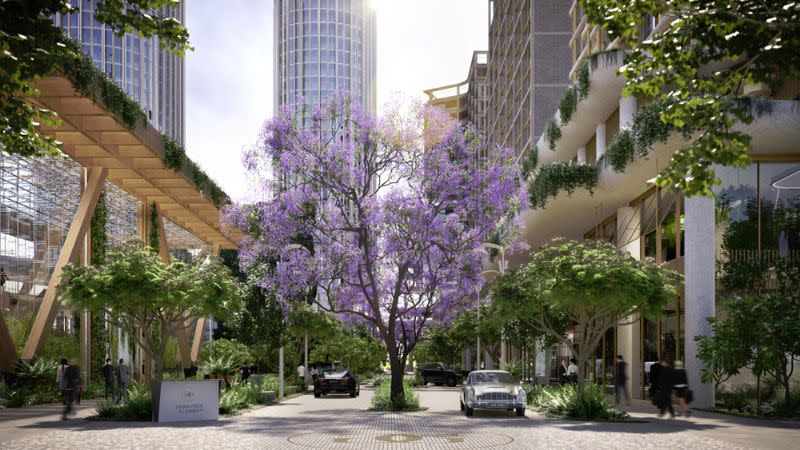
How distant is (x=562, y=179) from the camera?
1426 inches

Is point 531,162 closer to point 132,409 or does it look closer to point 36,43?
point 132,409

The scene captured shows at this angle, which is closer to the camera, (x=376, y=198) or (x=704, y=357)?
(x=704, y=357)

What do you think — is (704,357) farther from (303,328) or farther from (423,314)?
(303,328)

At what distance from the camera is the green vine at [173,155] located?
3572 cm

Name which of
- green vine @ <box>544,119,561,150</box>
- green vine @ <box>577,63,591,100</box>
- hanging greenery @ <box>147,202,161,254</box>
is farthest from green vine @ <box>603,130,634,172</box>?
hanging greenery @ <box>147,202,161,254</box>

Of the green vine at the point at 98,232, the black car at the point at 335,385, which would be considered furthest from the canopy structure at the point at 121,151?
the black car at the point at 335,385

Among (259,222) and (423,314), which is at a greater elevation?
(259,222)

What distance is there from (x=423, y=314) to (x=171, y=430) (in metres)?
16.0

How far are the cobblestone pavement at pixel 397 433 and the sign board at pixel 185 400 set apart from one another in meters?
0.75

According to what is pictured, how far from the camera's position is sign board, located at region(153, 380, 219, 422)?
2211 cm

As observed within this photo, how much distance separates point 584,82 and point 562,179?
151 inches

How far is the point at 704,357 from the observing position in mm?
24891

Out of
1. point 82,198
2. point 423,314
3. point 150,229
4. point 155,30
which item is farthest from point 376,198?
point 155,30

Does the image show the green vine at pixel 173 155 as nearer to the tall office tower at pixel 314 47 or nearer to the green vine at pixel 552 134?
the green vine at pixel 552 134
